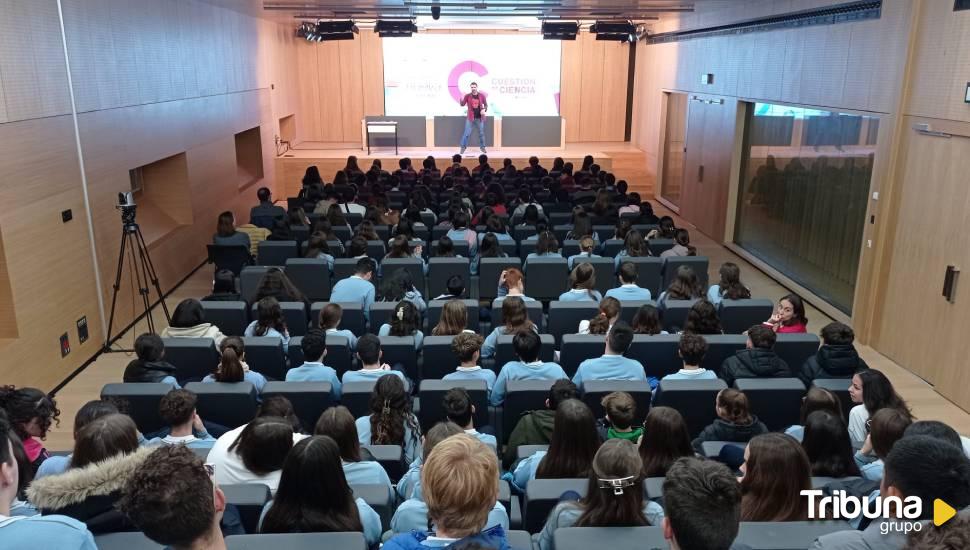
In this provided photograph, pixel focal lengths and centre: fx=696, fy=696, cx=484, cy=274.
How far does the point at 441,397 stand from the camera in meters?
4.27

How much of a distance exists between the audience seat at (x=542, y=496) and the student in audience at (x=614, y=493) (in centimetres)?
37

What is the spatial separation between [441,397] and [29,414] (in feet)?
7.02

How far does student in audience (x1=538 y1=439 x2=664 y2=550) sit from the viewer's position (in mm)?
2455

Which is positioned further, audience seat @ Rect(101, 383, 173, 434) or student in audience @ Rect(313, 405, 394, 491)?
audience seat @ Rect(101, 383, 173, 434)

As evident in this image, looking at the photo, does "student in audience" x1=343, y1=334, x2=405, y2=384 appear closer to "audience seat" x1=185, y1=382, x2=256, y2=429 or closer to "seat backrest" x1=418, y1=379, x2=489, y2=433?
"seat backrest" x1=418, y1=379, x2=489, y2=433

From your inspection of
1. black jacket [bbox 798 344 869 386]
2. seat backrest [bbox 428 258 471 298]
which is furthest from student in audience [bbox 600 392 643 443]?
seat backrest [bbox 428 258 471 298]

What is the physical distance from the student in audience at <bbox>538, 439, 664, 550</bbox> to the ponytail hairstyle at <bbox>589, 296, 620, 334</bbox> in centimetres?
283

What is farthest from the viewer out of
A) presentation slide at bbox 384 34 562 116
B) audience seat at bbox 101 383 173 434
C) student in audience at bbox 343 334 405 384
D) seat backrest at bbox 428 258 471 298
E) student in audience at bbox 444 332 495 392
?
presentation slide at bbox 384 34 562 116

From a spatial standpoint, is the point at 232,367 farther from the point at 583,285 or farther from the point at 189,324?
the point at 583,285

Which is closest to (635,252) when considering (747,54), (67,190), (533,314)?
(533,314)

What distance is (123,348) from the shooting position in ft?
24.1

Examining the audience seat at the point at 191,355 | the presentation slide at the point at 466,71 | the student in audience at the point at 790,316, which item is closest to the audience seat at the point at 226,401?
the audience seat at the point at 191,355

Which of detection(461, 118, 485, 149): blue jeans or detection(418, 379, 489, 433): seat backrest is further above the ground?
detection(461, 118, 485, 149): blue jeans

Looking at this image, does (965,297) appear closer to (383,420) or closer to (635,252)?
(635,252)
